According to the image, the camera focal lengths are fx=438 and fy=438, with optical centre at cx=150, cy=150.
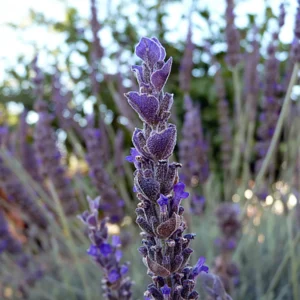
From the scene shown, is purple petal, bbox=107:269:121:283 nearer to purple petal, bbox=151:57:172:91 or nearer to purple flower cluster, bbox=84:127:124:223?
purple petal, bbox=151:57:172:91

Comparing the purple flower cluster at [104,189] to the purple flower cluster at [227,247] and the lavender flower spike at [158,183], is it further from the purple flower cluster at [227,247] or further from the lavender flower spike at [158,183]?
the lavender flower spike at [158,183]

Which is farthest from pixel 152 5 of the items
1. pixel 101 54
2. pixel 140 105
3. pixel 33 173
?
pixel 140 105

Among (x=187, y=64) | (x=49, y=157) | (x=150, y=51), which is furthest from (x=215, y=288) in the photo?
(x=187, y=64)

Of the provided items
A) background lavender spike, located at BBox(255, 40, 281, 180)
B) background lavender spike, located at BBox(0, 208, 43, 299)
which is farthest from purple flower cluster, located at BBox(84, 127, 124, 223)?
background lavender spike, located at BBox(255, 40, 281, 180)

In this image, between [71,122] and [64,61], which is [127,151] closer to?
[64,61]

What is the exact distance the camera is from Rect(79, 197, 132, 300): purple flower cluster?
87 cm

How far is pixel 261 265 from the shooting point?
1.94 meters

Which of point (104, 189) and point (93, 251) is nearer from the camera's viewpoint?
point (93, 251)

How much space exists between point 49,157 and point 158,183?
1.33 m

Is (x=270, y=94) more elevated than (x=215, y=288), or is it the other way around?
(x=270, y=94)

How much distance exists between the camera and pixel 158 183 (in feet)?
1.97

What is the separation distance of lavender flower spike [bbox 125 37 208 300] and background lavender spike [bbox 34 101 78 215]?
4.12 ft

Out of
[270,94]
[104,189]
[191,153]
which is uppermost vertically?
[270,94]

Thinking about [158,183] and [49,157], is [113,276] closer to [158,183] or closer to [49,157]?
[158,183]
